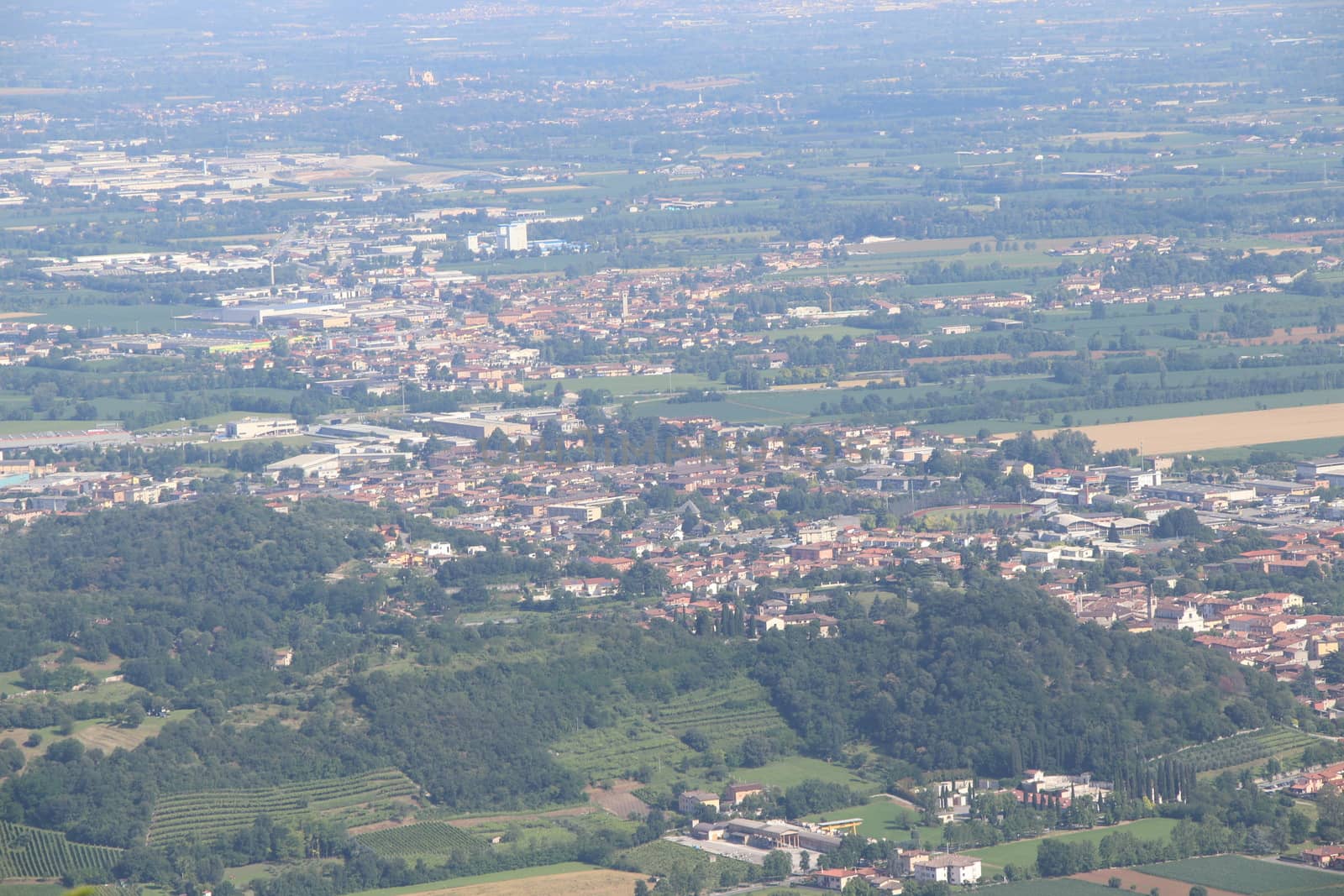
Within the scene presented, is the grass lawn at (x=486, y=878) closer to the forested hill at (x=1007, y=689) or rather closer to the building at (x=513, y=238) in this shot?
the forested hill at (x=1007, y=689)

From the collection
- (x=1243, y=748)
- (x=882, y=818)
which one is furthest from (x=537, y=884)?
(x=1243, y=748)

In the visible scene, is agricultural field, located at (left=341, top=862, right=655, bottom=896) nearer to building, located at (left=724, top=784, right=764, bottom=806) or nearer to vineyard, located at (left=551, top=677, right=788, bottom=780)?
building, located at (left=724, top=784, right=764, bottom=806)

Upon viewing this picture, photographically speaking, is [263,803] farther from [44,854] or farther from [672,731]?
[672,731]

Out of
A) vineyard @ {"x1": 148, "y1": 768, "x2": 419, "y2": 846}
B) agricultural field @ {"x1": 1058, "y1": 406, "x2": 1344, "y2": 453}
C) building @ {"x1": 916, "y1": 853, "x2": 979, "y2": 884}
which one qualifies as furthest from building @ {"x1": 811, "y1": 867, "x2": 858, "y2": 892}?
agricultural field @ {"x1": 1058, "y1": 406, "x2": 1344, "y2": 453}

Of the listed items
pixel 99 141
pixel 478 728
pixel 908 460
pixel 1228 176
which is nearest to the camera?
pixel 478 728

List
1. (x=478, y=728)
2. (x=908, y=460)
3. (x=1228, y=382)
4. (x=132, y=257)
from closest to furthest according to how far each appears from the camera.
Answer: (x=478, y=728)
(x=908, y=460)
(x=1228, y=382)
(x=132, y=257)

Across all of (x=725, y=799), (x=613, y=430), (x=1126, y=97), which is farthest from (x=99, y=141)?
(x=725, y=799)

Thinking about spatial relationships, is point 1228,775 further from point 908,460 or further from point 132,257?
point 132,257
